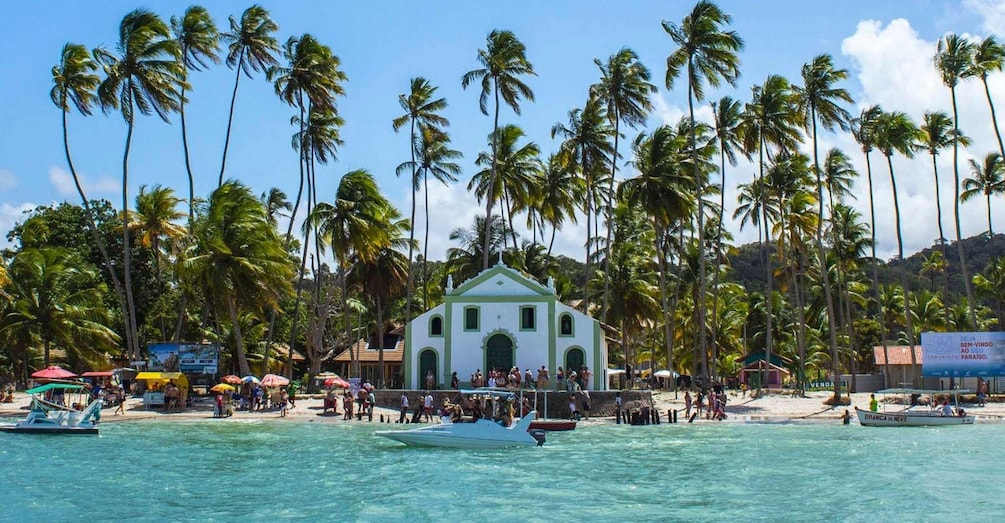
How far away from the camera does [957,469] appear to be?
79.8ft

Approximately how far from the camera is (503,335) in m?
44.0

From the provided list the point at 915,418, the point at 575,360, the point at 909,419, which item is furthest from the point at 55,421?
the point at 915,418

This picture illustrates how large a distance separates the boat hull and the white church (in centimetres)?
1261

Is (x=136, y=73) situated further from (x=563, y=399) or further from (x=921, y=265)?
(x=921, y=265)

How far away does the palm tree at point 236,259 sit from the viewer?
4347 cm

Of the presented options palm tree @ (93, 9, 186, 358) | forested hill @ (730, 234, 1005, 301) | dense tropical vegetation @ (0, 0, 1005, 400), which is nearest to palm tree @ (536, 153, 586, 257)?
dense tropical vegetation @ (0, 0, 1005, 400)

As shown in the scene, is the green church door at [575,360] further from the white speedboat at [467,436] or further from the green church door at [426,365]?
the white speedboat at [467,436]

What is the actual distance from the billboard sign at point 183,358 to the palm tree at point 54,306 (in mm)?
7278

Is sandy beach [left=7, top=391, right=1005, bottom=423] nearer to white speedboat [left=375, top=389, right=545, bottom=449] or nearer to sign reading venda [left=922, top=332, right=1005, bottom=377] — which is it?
sign reading venda [left=922, top=332, right=1005, bottom=377]

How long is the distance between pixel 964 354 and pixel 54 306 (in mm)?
47341

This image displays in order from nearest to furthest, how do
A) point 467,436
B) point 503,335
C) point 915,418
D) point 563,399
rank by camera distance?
point 467,436 → point 915,418 → point 563,399 → point 503,335

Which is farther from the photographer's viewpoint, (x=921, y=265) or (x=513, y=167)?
(x=921, y=265)

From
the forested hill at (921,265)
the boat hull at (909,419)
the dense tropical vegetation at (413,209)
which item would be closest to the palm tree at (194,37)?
the dense tropical vegetation at (413,209)

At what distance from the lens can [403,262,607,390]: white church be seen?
4366 cm
